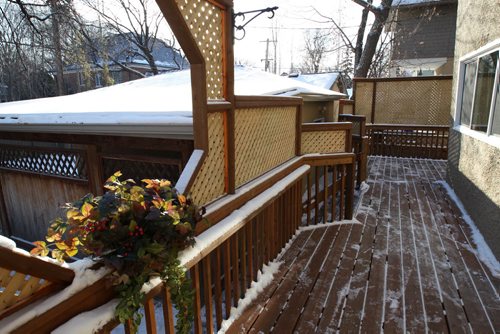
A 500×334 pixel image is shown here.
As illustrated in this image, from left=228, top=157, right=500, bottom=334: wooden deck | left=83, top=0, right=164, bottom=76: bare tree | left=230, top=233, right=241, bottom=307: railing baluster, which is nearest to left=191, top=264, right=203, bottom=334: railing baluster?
left=228, top=157, right=500, bottom=334: wooden deck

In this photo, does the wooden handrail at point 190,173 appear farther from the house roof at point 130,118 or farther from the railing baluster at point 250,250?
the railing baluster at point 250,250

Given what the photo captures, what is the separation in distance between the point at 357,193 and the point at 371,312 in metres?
3.92

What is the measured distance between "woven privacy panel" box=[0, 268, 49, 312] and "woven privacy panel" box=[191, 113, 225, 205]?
123 centimetres

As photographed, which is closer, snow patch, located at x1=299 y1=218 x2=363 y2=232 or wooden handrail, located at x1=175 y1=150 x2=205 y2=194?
wooden handrail, located at x1=175 y1=150 x2=205 y2=194

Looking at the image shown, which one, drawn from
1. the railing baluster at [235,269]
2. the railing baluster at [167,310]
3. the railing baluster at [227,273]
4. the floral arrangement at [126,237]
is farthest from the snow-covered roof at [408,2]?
the railing baluster at [167,310]

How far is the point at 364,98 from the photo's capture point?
11.5 metres

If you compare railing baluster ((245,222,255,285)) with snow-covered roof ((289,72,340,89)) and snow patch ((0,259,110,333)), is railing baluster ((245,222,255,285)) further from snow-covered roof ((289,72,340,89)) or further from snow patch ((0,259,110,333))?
snow-covered roof ((289,72,340,89))

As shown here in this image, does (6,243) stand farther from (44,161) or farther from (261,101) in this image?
(44,161)

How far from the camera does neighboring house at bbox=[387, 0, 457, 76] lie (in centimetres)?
1284

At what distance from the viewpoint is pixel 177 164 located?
3.48m

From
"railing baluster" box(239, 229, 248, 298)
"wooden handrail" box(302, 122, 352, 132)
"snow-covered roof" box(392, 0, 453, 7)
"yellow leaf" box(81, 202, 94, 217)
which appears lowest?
"railing baluster" box(239, 229, 248, 298)

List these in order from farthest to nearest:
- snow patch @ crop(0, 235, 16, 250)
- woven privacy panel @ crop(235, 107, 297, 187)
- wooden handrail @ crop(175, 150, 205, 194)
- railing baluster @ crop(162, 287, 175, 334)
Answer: woven privacy panel @ crop(235, 107, 297, 187) < wooden handrail @ crop(175, 150, 205, 194) < railing baluster @ crop(162, 287, 175, 334) < snow patch @ crop(0, 235, 16, 250)

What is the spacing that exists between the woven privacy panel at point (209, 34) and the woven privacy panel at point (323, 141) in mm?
2537

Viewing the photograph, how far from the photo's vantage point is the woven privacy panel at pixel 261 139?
10.1 ft
